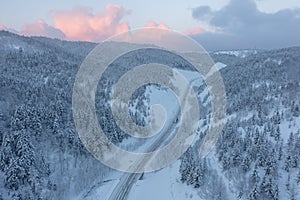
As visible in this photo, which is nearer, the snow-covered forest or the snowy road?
the snow-covered forest

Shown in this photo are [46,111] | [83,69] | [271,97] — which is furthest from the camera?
[83,69]

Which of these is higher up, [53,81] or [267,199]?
[53,81]

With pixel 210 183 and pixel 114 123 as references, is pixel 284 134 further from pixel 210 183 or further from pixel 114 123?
pixel 114 123

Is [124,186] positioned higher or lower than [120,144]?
lower

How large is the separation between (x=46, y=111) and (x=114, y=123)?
21586 millimetres

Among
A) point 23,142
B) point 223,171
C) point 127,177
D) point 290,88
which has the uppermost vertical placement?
point 290,88

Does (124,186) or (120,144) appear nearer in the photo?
(124,186)

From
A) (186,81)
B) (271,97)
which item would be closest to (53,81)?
(271,97)

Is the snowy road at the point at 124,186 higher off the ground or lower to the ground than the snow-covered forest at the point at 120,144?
lower

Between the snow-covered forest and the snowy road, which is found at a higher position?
the snow-covered forest

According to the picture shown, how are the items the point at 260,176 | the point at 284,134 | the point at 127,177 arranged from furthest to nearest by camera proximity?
the point at 127,177 → the point at 284,134 → the point at 260,176

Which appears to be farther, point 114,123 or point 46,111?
point 114,123

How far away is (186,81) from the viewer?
612ft

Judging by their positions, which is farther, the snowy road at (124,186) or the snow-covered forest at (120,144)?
the snowy road at (124,186)
